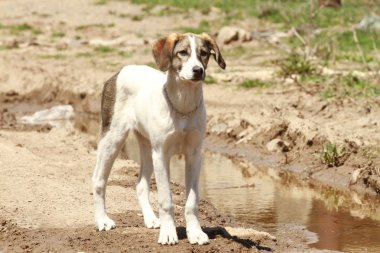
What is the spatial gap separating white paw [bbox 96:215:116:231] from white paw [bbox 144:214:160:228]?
28 cm

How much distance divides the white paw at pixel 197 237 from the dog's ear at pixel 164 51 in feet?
4.18

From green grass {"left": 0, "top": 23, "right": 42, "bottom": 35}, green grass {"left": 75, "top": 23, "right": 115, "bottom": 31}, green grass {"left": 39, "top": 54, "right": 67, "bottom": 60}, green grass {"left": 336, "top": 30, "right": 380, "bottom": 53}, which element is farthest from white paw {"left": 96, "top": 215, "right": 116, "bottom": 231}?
green grass {"left": 75, "top": 23, "right": 115, "bottom": 31}

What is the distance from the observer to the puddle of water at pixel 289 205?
8.98 metres

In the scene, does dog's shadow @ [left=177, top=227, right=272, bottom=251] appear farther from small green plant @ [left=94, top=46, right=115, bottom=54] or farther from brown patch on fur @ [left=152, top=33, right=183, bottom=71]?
small green plant @ [left=94, top=46, right=115, bottom=54]

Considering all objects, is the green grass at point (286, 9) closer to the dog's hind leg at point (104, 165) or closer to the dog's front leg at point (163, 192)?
the dog's hind leg at point (104, 165)

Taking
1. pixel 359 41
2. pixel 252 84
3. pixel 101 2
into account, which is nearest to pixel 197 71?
pixel 252 84

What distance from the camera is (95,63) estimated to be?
20.4 m

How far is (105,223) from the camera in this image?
26.9 ft

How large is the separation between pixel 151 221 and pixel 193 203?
751 millimetres

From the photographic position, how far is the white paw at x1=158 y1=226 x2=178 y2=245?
7.57 meters

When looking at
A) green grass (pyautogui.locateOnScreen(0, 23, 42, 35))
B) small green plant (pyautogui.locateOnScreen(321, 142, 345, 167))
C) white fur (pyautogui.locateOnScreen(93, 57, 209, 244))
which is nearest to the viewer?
white fur (pyautogui.locateOnScreen(93, 57, 209, 244))

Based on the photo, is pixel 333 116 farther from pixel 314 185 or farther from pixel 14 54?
pixel 14 54

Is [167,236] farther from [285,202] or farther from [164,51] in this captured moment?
[285,202]

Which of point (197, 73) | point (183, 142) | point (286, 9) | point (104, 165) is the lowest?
point (104, 165)
